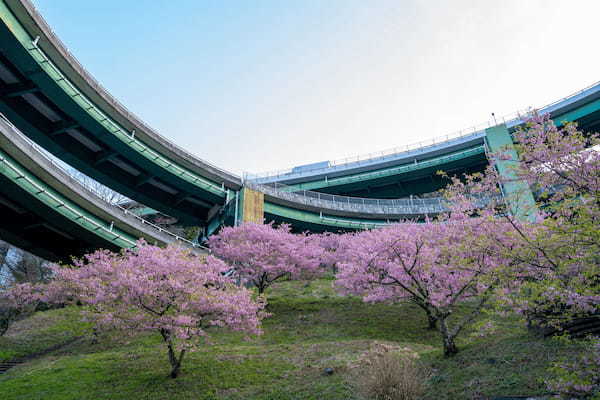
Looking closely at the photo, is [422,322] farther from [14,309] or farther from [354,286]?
[14,309]

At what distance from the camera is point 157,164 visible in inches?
1465

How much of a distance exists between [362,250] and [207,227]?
33.7 meters

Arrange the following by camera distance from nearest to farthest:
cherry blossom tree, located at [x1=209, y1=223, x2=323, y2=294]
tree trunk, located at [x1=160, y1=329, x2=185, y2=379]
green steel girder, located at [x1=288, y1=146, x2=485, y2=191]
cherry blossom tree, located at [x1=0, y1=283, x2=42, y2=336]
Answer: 1. tree trunk, located at [x1=160, y1=329, x2=185, y2=379]
2. cherry blossom tree, located at [x1=0, y1=283, x2=42, y2=336]
3. cherry blossom tree, located at [x1=209, y1=223, x2=323, y2=294]
4. green steel girder, located at [x1=288, y1=146, x2=485, y2=191]

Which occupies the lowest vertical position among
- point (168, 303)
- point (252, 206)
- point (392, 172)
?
point (168, 303)

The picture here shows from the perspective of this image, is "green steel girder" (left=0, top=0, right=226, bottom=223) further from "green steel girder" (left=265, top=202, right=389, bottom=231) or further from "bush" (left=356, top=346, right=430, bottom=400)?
"bush" (left=356, top=346, right=430, bottom=400)

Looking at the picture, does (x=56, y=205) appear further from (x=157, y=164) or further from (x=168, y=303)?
(x=168, y=303)

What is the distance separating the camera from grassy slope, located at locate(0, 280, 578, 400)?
10.5 m

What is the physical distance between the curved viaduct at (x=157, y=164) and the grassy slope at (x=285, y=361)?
10.8m

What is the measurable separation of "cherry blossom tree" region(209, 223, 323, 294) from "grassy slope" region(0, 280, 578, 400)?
10.8 feet

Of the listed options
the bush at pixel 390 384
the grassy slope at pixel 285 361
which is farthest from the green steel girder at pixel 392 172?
the bush at pixel 390 384

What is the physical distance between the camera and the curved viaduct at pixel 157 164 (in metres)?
28.0

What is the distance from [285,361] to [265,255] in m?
11.9

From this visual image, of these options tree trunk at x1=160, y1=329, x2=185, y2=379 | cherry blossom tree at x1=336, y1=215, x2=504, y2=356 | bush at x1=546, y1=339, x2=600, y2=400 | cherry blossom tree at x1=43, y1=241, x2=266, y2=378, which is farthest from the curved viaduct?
bush at x1=546, y1=339, x2=600, y2=400

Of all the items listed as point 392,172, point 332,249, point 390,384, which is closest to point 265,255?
point 332,249
